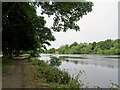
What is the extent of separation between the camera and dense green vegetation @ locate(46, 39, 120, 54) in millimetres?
109113

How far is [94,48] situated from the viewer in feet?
427

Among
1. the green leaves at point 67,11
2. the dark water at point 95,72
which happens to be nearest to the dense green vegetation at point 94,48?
the dark water at point 95,72

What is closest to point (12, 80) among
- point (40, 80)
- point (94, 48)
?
point (40, 80)

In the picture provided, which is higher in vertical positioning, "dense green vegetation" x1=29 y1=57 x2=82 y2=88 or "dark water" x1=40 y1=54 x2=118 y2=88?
"dense green vegetation" x1=29 y1=57 x2=82 y2=88

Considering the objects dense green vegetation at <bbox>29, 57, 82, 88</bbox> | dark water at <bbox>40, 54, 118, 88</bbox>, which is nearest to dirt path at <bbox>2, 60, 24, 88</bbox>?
dense green vegetation at <bbox>29, 57, 82, 88</bbox>

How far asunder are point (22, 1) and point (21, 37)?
43.5 ft

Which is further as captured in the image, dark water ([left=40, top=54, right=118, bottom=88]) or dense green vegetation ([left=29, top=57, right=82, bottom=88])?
dark water ([left=40, top=54, right=118, bottom=88])

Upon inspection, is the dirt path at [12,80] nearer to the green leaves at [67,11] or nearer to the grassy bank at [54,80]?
the grassy bank at [54,80]

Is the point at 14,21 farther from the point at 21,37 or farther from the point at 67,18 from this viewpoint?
the point at 67,18

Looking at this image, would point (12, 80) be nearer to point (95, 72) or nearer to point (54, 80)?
point (54, 80)

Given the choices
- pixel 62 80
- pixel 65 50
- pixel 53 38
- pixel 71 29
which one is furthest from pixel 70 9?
pixel 65 50

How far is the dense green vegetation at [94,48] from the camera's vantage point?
109 metres

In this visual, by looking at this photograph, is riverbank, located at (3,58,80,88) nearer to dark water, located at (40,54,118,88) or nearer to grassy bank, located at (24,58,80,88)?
grassy bank, located at (24,58,80,88)

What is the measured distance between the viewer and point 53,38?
155ft
